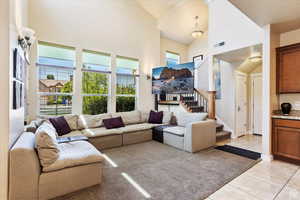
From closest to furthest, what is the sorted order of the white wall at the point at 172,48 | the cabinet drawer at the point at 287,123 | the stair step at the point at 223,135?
1. the cabinet drawer at the point at 287,123
2. the stair step at the point at 223,135
3. the white wall at the point at 172,48

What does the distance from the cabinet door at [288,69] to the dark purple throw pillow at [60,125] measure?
4.94 metres

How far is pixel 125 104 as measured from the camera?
19.8 ft

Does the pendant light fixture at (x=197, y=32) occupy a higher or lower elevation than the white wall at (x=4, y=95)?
higher

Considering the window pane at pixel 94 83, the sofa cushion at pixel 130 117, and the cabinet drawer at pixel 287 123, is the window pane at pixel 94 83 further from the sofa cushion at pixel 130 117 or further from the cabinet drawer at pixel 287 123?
the cabinet drawer at pixel 287 123

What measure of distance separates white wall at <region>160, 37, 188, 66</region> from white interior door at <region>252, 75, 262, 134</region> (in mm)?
3687

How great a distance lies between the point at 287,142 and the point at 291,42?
2.10 m

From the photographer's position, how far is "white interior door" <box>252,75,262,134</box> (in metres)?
5.28

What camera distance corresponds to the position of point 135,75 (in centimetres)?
619

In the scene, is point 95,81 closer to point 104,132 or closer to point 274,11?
point 104,132

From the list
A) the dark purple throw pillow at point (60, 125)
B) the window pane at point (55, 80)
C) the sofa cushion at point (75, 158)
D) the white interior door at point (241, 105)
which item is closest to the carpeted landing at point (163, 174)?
the sofa cushion at point (75, 158)

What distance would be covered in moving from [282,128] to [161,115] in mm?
3049

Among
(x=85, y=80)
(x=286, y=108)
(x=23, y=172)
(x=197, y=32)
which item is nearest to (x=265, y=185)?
(x=286, y=108)

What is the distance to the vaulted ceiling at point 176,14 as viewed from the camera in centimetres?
607

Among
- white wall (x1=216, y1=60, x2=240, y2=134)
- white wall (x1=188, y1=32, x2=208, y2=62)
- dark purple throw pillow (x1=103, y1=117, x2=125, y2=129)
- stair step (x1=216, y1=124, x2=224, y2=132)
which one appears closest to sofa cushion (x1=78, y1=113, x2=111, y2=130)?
dark purple throw pillow (x1=103, y1=117, x2=125, y2=129)
